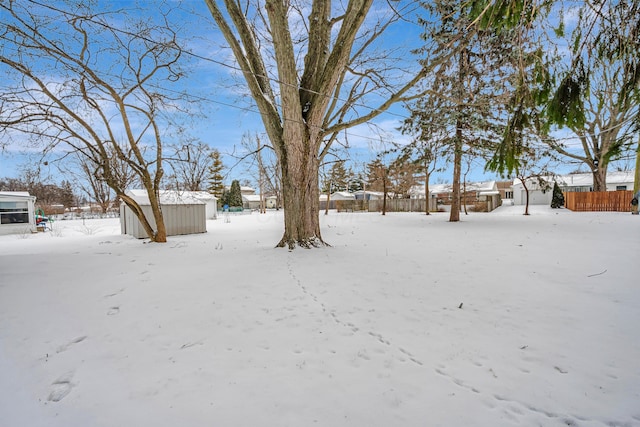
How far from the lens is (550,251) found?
6105 millimetres

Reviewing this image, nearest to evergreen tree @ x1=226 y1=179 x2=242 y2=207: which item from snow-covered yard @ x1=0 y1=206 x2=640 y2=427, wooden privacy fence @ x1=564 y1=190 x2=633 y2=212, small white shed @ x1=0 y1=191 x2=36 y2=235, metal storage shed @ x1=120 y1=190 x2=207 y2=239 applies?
small white shed @ x1=0 y1=191 x2=36 y2=235

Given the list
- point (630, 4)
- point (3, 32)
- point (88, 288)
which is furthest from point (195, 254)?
point (630, 4)

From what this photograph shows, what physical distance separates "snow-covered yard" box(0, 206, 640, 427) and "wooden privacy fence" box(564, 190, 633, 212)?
18.2 metres

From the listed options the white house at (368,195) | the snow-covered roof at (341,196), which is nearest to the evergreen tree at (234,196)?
the snow-covered roof at (341,196)

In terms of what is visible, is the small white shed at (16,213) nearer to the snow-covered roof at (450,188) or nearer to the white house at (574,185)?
the snow-covered roof at (450,188)

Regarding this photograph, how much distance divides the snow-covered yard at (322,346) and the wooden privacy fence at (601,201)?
1820 cm

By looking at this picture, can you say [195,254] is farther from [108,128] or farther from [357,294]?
[108,128]

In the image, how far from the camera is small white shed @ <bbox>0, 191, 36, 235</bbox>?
42.9 feet

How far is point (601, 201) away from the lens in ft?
58.8

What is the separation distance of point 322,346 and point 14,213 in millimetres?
18774

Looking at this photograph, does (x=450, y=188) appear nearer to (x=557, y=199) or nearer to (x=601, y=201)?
(x=557, y=199)

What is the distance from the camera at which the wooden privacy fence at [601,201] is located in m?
16.8

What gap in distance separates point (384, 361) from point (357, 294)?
1470 millimetres

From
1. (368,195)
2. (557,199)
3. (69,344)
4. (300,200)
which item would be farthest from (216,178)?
(69,344)
